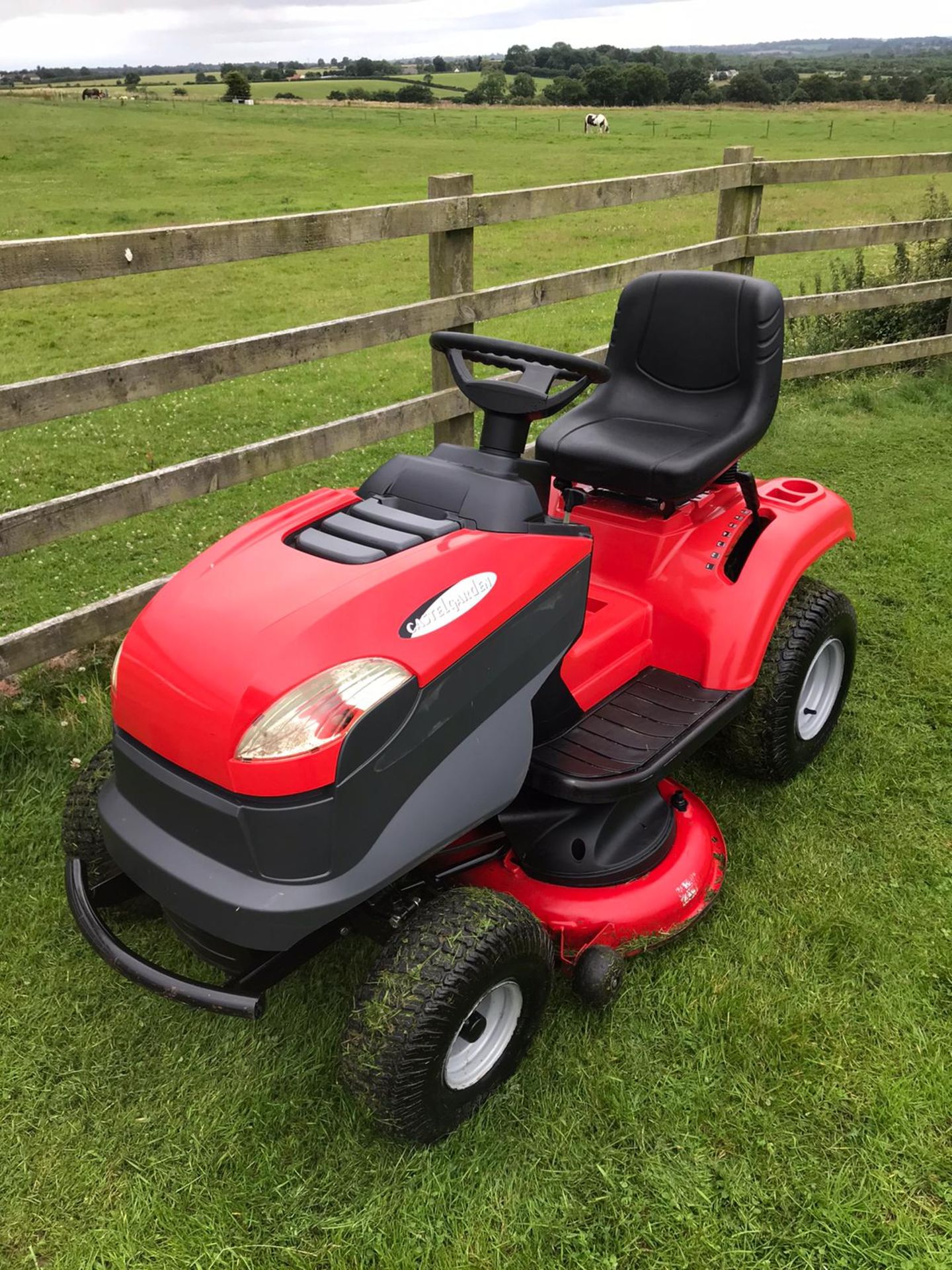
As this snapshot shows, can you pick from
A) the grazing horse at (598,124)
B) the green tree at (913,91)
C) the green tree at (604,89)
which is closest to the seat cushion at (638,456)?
the grazing horse at (598,124)

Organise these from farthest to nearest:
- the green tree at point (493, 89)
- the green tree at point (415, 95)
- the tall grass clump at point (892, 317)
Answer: the green tree at point (493, 89) → the green tree at point (415, 95) → the tall grass clump at point (892, 317)

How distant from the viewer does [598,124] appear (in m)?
34.8

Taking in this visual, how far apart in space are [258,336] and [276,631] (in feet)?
6.20

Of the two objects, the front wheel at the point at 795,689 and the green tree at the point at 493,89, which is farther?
the green tree at the point at 493,89

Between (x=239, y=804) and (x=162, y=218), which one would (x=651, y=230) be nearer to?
(x=162, y=218)

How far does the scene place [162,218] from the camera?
16172 mm

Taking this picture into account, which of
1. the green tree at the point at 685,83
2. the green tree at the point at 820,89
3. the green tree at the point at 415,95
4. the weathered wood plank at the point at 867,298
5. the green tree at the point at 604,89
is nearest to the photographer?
the weathered wood plank at the point at 867,298

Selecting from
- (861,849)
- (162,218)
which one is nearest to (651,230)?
(162,218)

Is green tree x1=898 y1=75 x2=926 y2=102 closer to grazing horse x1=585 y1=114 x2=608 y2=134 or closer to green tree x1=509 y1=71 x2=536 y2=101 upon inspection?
grazing horse x1=585 y1=114 x2=608 y2=134

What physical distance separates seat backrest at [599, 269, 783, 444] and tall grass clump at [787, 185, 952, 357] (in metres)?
4.49

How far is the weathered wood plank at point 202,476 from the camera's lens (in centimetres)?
308

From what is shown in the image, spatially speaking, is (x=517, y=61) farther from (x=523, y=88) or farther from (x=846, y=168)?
(x=846, y=168)

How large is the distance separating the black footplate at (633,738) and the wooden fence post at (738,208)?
377cm

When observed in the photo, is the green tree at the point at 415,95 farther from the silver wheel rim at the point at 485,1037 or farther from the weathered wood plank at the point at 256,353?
the silver wheel rim at the point at 485,1037
